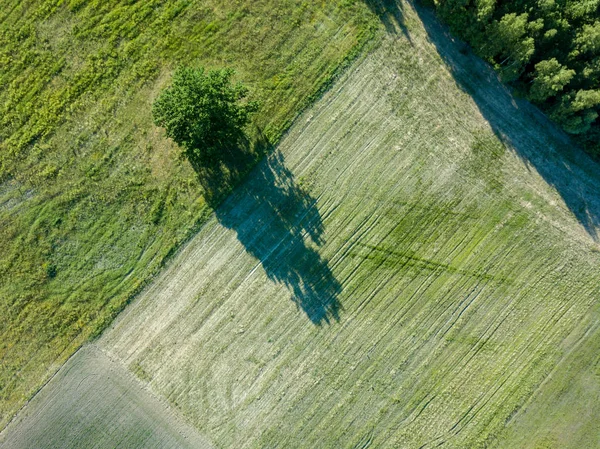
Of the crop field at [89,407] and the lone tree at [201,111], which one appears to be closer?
the lone tree at [201,111]

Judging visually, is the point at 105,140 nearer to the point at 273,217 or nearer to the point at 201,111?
the point at 201,111

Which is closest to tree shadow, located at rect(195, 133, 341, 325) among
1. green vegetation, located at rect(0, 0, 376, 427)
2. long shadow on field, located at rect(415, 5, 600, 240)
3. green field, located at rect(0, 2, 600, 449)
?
green field, located at rect(0, 2, 600, 449)

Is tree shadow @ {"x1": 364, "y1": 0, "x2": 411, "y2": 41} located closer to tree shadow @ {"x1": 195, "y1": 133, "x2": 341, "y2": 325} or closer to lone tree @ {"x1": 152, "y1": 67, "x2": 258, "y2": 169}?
lone tree @ {"x1": 152, "y1": 67, "x2": 258, "y2": 169}

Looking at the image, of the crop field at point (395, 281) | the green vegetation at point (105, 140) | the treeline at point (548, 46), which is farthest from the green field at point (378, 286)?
the treeline at point (548, 46)

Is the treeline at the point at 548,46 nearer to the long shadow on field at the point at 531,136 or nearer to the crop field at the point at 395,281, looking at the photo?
the long shadow on field at the point at 531,136

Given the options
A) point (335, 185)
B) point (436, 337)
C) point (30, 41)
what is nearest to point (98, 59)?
point (30, 41)

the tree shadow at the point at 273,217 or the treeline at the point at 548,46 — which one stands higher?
the treeline at the point at 548,46
